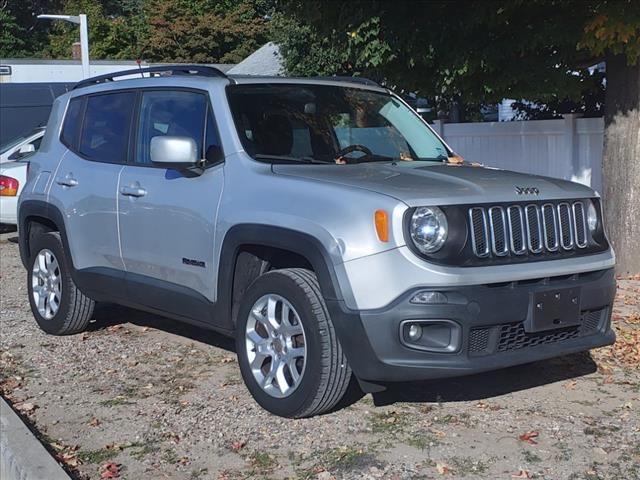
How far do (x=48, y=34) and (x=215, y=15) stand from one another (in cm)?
1743

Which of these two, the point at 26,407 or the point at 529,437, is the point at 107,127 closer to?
the point at 26,407

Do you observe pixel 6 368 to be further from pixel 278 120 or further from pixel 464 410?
pixel 464 410

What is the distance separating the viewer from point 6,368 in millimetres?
6633

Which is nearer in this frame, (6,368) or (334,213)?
(334,213)

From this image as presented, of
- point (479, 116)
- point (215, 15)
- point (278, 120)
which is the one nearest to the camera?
point (278, 120)

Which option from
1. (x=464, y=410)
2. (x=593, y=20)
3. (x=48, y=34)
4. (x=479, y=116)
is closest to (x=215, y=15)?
(x=48, y=34)

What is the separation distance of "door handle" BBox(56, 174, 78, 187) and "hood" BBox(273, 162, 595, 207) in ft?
6.98

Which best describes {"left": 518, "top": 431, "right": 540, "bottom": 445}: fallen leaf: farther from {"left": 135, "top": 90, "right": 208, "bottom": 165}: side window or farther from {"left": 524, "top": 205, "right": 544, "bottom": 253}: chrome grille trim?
{"left": 135, "top": 90, "right": 208, "bottom": 165}: side window

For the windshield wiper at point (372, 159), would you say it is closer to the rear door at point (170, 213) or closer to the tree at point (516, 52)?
the rear door at point (170, 213)

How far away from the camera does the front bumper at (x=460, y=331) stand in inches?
180

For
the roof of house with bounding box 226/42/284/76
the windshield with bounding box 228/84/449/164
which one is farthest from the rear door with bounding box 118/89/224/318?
the roof of house with bounding box 226/42/284/76

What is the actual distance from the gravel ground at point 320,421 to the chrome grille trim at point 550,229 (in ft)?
3.16

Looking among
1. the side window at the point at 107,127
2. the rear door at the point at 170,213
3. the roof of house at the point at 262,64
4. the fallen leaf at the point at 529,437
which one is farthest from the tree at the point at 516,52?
the roof of house at the point at 262,64

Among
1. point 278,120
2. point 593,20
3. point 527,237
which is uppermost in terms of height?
point 593,20
